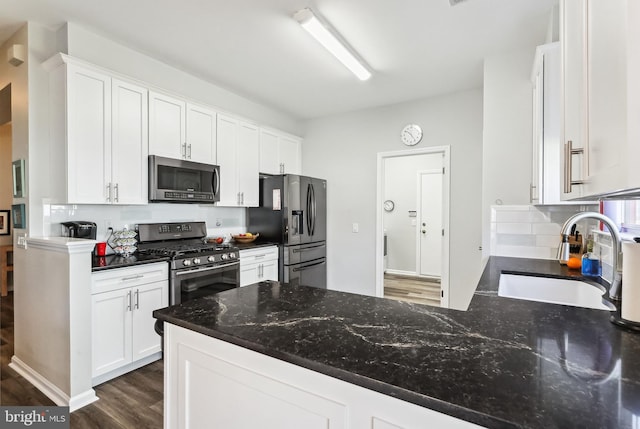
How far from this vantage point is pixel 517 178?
2.66m

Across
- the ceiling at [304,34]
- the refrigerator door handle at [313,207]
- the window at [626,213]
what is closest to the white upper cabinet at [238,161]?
the ceiling at [304,34]

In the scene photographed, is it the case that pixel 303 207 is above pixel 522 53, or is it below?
below

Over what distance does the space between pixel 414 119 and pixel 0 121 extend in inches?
200

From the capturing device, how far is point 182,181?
3.13 metres

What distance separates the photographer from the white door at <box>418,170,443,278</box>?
6.13m

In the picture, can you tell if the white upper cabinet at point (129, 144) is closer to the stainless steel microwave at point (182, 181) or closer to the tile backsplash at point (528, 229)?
the stainless steel microwave at point (182, 181)

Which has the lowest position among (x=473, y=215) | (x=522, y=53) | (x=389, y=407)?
(x=389, y=407)

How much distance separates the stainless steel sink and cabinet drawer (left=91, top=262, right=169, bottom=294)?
2.50 m

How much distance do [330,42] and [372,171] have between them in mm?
2053

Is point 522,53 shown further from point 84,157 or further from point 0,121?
point 0,121

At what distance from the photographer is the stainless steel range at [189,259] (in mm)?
2762

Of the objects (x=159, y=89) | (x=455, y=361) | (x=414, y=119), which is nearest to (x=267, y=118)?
(x=159, y=89)

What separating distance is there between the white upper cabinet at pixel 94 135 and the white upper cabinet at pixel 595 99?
2979mm

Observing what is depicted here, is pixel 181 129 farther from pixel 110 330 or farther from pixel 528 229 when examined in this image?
pixel 528 229
